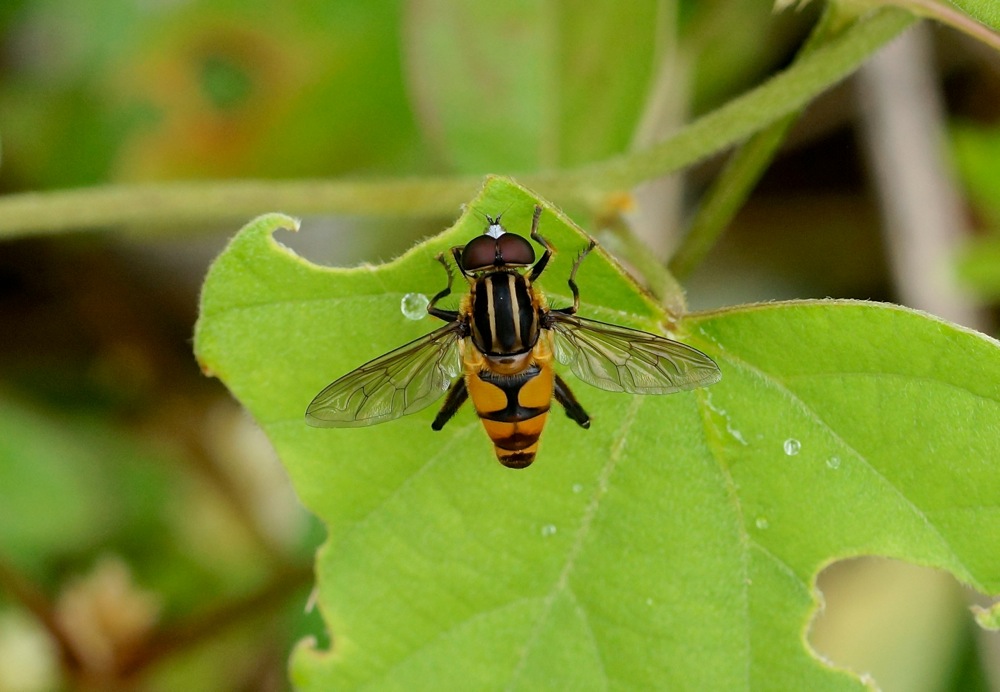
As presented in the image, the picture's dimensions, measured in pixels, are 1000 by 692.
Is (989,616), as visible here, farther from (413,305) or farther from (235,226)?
(235,226)

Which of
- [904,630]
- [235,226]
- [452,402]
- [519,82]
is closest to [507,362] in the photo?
[452,402]

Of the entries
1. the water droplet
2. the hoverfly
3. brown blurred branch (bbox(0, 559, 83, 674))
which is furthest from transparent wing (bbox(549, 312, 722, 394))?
brown blurred branch (bbox(0, 559, 83, 674))

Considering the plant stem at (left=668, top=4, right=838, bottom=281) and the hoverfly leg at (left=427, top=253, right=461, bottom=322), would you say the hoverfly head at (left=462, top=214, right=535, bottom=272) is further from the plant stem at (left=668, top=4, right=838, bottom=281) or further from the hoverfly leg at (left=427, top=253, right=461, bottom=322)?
the plant stem at (left=668, top=4, right=838, bottom=281)

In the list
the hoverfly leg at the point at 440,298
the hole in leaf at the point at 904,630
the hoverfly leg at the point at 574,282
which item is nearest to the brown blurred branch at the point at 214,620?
the hoverfly leg at the point at 440,298

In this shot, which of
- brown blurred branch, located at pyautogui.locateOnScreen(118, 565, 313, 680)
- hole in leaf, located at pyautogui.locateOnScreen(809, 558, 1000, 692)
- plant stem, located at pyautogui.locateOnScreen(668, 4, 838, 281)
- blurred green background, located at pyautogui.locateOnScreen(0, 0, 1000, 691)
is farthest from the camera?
hole in leaf, located at pyautogui.locateOnScreen(809, 558, 1000, 692)

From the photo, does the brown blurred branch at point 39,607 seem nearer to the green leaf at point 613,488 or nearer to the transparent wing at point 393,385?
the green leaf at point 613,488

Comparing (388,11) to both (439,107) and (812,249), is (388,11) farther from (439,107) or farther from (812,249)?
(812,249)
